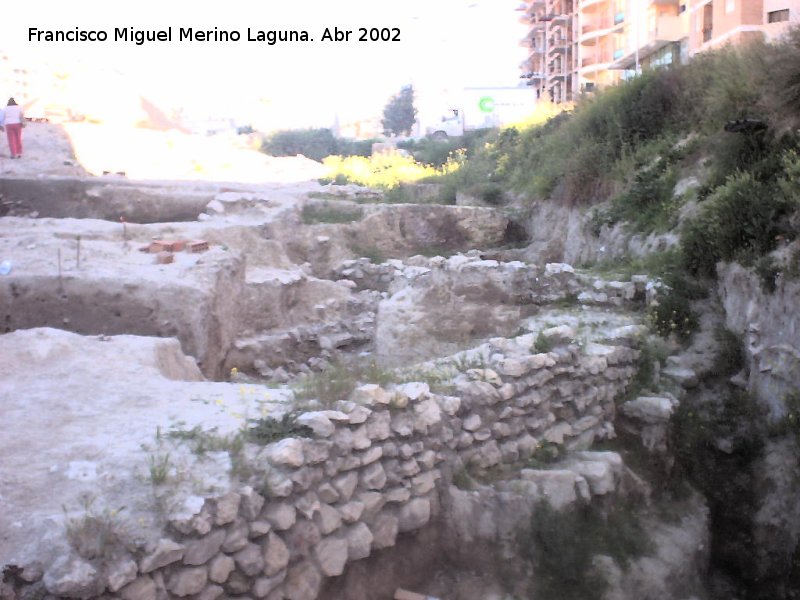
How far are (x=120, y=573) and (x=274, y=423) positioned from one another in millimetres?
1319

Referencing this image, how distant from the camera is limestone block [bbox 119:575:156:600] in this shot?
3549 mm

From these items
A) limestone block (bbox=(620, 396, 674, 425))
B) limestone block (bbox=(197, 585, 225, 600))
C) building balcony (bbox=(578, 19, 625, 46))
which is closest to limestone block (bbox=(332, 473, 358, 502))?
limestone block (bbox=(197, 585, 225, 600))

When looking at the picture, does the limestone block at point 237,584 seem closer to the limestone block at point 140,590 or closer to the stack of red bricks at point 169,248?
the limestone block at point 140,590

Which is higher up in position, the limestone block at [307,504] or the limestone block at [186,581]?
the limestone block at [307,504]

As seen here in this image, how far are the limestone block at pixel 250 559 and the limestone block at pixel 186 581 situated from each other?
0.69ft

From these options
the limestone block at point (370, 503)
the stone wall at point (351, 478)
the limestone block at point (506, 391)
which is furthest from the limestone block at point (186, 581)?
the limestone block at point (506, 391)

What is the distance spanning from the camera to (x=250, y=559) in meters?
4.00

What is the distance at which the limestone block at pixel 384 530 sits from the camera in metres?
4.74

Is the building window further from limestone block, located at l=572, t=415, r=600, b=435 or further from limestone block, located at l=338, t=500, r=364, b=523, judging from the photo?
limestone block, located at l=338, t=500, r=364, b=523

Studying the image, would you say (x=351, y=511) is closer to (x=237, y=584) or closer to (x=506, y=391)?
(x=237, y=584)

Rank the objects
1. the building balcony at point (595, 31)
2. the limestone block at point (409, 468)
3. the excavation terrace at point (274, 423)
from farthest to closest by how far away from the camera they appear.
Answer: the building balcony at point (595, 31), the limestone block at point (409, 468), the excavation terrace at point (274, 423)

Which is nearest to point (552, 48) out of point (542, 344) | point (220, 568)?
point (542, 344)

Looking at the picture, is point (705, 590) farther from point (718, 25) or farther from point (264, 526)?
point (718, 25)

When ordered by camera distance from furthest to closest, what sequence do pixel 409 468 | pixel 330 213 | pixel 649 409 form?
pixel 330 213 → pixel 649 409 → pixel 409 468
